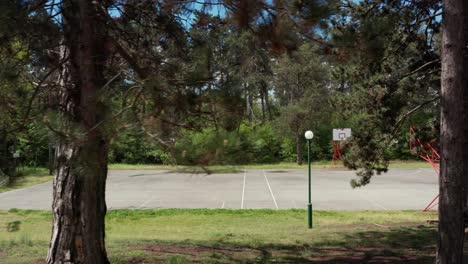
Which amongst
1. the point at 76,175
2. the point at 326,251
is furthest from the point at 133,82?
the point at 326,251

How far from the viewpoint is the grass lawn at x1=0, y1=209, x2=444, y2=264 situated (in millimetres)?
7375

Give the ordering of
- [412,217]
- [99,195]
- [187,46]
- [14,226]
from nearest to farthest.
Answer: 1. [14,226]
2. [99,195]
3. [187,46]
4. [412,217]

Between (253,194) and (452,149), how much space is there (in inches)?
524

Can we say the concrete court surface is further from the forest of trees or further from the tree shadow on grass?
the forest of trees

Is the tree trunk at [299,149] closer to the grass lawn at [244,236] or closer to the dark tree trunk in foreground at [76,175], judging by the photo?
the grass lawn at [244,236]

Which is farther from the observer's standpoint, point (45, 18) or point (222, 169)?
point (45, 18)

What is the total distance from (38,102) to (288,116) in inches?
1070

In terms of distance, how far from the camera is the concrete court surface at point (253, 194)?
15.6 m

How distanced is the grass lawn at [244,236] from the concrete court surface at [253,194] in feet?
4.68

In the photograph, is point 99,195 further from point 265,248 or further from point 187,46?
point 265,248

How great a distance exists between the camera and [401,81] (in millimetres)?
9859

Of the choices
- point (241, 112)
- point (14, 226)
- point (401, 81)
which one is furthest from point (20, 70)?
point (401, 81)

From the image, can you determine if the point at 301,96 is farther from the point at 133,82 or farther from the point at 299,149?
the point at 133,82

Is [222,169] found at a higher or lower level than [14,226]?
higher
